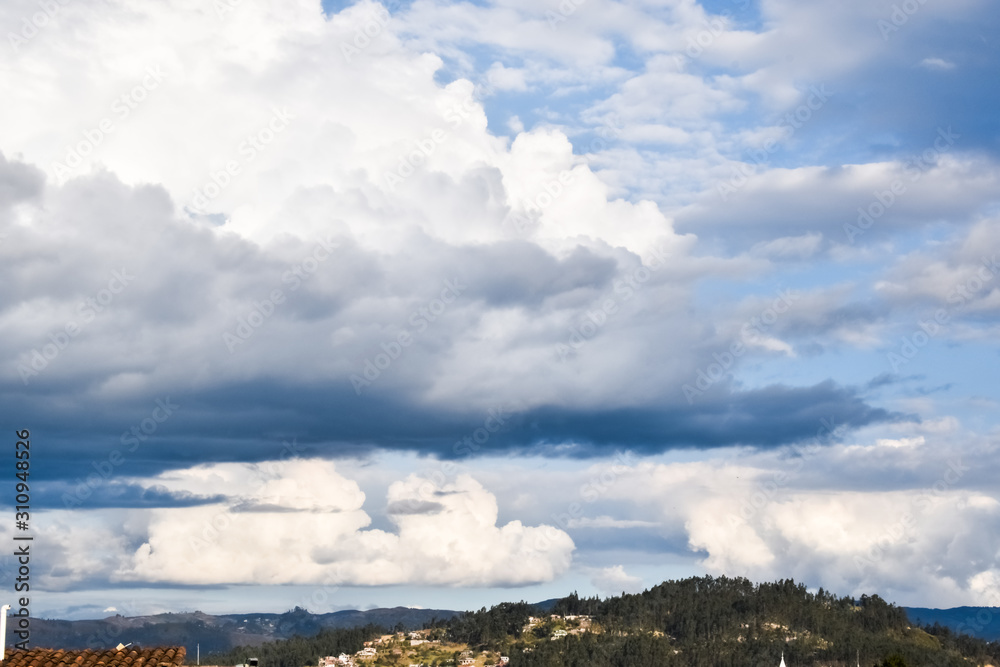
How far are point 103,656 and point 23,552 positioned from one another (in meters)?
27.5

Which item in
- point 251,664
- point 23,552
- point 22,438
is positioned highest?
point 22,438

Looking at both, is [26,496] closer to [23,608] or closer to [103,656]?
[23,608]

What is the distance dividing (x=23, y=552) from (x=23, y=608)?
391cm

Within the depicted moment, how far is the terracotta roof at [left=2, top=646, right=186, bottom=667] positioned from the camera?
198 feet

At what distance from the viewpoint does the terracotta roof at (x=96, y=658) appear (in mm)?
60219

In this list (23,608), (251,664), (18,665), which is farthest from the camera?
(23,608)

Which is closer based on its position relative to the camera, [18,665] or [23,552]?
[18,665]

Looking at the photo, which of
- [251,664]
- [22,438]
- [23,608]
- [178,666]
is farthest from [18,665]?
[22,438]

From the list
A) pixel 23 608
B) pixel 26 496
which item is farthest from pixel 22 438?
pixel 23 608

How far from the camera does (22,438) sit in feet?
291

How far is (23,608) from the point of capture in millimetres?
84562

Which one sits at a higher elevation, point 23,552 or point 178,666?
point 23,552

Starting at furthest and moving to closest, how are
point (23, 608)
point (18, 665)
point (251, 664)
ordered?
point (23, 608), point (251, 664), point (18, 665)

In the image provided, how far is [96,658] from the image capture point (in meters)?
61.2
